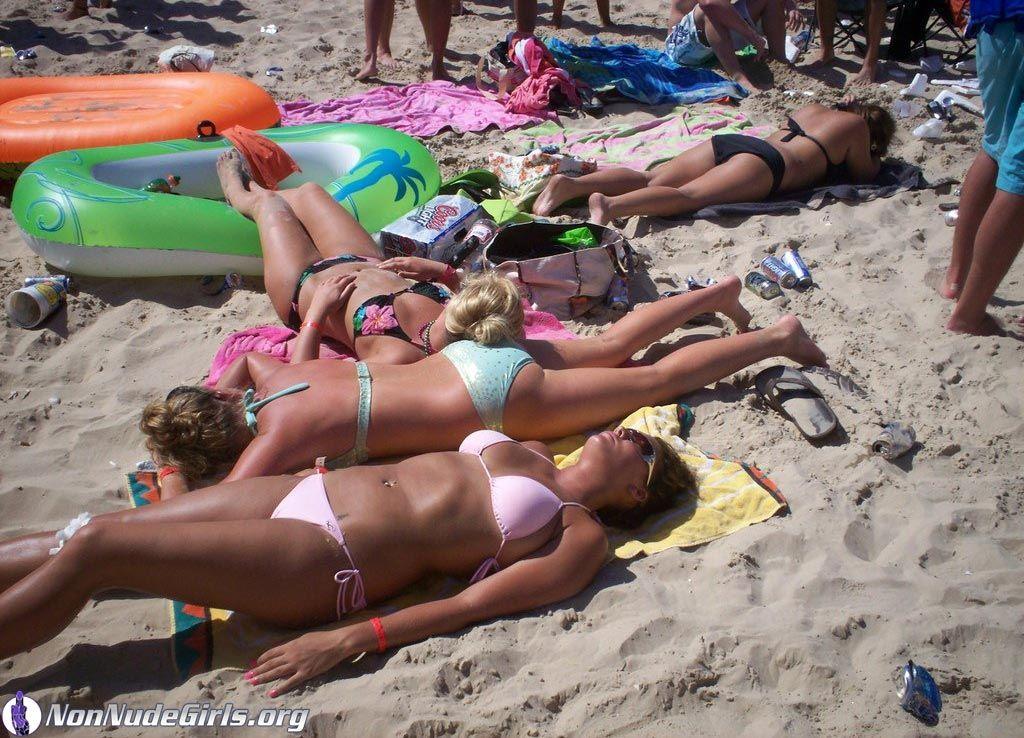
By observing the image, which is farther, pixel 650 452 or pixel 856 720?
pixel 650 452

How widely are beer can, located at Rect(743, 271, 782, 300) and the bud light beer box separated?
4.57 feet

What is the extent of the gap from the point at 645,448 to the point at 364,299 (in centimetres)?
131

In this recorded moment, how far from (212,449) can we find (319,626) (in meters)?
0.75

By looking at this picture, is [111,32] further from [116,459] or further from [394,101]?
→ [116,459]

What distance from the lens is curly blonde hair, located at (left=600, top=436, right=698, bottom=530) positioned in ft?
9.32

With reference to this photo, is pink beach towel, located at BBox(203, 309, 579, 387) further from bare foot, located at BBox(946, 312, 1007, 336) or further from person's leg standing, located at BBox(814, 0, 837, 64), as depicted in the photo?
person's leg standing, located at BBox(814, 0, 837, 64)

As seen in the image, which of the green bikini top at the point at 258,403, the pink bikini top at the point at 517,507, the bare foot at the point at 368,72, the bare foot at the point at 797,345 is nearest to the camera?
the pink bikini top at the point at 517,507

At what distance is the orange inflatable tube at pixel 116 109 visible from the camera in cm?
478

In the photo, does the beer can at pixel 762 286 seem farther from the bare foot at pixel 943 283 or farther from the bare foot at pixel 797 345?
the bare foot at pixel 943 283

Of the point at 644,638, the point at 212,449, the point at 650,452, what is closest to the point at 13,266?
the point at 212,449

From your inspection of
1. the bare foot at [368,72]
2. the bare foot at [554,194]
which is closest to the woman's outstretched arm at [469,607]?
the bare foot at [554,194]

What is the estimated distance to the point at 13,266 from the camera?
4.27 metres

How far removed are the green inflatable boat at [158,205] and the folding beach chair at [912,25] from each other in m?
4.24

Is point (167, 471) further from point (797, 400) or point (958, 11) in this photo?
point (958, 11)
